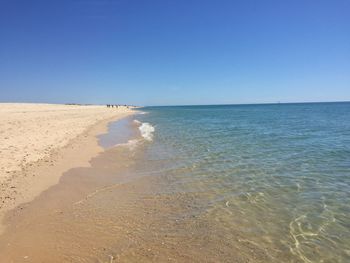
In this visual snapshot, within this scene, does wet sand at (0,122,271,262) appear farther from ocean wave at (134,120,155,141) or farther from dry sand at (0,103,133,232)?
ocean wave at (134,120,155,141)

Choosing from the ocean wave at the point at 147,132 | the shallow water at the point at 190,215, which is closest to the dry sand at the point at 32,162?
the shallow water at the point at 190,215

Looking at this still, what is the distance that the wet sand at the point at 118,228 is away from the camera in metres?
5.22

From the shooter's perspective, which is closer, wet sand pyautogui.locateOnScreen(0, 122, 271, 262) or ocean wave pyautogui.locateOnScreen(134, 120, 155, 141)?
wet sand pyautogui.locateOnScreen(0, 122, 271, 262)

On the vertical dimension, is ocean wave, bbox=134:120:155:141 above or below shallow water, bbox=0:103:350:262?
below

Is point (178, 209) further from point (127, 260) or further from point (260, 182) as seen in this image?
point (260, 182)

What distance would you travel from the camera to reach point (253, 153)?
14.5 meters

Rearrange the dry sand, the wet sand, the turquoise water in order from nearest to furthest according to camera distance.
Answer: the wet sand
the turquoise water
the dry sand

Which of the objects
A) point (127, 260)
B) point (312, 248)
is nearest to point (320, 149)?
Result: point (312, 248)

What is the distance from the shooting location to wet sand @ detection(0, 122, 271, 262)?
17.1 ft

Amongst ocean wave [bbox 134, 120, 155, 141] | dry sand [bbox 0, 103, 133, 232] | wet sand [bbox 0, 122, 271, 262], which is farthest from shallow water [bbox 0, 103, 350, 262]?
ocean wave [bbox 134, 120, 155, 141]

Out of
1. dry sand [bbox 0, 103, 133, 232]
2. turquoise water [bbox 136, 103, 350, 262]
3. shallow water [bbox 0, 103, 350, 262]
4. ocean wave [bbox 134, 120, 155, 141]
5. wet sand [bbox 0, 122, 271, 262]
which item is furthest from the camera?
ocean wave [bbox 134, 120, 155, 141]

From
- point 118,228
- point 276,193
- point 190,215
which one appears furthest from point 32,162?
point 276,193

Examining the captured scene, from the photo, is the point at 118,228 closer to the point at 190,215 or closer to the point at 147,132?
the point at 190,215

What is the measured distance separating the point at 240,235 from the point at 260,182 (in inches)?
154
